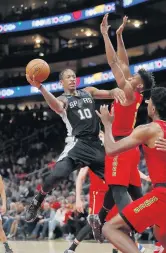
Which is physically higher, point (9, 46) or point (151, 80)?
point (9, 46)

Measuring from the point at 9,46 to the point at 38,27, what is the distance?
6.69m

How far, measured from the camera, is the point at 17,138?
27.6 metres

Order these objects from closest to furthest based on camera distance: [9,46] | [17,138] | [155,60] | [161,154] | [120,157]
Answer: [161,154]
[120,157]
[155,60]
[17,138]
[9,46]

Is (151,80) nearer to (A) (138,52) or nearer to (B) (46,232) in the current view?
(B) (46,232)

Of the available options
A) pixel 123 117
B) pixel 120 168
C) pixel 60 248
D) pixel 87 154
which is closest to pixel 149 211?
pixel 120 168

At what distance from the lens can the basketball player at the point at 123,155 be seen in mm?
5914

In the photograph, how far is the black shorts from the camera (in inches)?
258

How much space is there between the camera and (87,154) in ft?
21.6

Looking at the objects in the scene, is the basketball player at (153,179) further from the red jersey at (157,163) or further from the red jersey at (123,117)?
the red jersey at (123,117)

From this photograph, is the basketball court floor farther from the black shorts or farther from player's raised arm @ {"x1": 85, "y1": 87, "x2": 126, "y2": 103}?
player's raised arm @ {"x1": 85, "y1": 87, "x2": 126, "y2": 103}

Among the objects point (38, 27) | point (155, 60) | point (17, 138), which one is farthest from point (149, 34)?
point (17, 138)

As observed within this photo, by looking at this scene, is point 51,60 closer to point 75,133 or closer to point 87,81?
point 87,81

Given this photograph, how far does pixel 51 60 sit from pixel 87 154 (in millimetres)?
24391

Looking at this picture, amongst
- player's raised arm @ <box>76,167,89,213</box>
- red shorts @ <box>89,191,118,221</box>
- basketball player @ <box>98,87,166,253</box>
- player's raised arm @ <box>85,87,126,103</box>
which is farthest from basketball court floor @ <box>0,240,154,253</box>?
basketball player @ <box>98,87,166,253</box>
